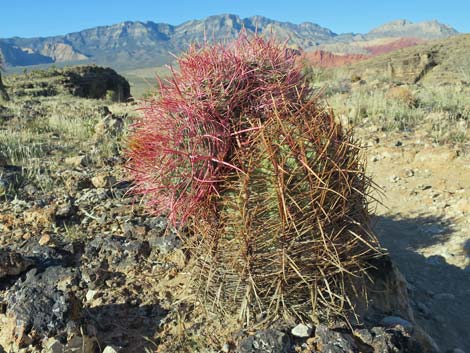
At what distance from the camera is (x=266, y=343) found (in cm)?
229

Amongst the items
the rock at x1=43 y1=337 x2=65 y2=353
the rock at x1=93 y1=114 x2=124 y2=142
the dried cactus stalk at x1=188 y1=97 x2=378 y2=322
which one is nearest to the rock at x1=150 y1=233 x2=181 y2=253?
the dried cactus stalk at x1=188 y1=97 x2=378 y2=322

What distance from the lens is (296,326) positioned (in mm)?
2438

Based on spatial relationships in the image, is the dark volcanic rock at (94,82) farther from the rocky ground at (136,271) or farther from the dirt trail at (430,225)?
the dirt trail at (430,225)

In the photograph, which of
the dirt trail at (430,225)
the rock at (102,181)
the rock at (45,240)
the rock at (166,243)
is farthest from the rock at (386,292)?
the rock at (102,181)

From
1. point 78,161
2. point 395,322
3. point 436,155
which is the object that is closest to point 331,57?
point 436,155

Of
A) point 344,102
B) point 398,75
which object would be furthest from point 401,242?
point 398,75

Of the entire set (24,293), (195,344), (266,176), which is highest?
(266,176)

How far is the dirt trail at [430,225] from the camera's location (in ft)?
12.8

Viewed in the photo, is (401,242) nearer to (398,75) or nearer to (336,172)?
(336,172)

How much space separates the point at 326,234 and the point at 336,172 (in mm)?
332

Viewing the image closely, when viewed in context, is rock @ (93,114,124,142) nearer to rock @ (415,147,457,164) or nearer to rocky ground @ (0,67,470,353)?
rocky ground @ (0,67,470,353)

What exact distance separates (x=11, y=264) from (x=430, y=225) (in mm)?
4663

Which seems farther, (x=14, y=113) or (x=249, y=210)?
(x=14, y=113)

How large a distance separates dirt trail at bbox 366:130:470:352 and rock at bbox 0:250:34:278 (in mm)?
2386
